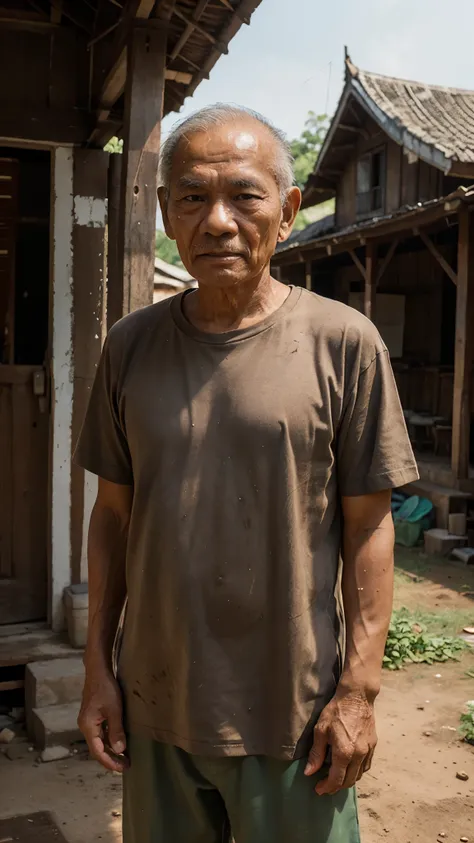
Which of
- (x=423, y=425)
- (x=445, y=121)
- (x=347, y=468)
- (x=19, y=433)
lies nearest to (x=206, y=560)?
(x=347, y=468)

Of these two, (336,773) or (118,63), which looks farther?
(118,63)

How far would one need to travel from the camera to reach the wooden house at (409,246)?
9.64 m

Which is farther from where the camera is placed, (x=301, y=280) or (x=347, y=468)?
(x=301, y=280)

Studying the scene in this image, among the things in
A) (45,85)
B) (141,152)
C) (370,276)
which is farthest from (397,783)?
(370,276)

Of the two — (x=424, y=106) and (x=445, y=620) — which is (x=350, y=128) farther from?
(x=445, y=620)

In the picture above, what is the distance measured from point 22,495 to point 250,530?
12.0 feet

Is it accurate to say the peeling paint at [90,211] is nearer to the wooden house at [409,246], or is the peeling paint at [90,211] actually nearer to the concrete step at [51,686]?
the concrete step at [51,686]

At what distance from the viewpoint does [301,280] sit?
15.5 m

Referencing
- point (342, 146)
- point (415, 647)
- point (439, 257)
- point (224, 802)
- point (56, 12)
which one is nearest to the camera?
point (224, 802)

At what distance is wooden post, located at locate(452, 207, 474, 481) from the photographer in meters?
9.27

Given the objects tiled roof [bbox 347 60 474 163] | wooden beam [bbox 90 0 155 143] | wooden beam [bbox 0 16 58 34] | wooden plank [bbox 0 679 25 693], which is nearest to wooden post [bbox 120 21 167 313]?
wooden beam [bbox 90 0 155 143]

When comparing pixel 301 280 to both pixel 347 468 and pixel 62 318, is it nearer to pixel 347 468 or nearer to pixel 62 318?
pixel 62 318

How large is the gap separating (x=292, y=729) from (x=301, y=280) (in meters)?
14.4

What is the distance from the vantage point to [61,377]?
4.78m
